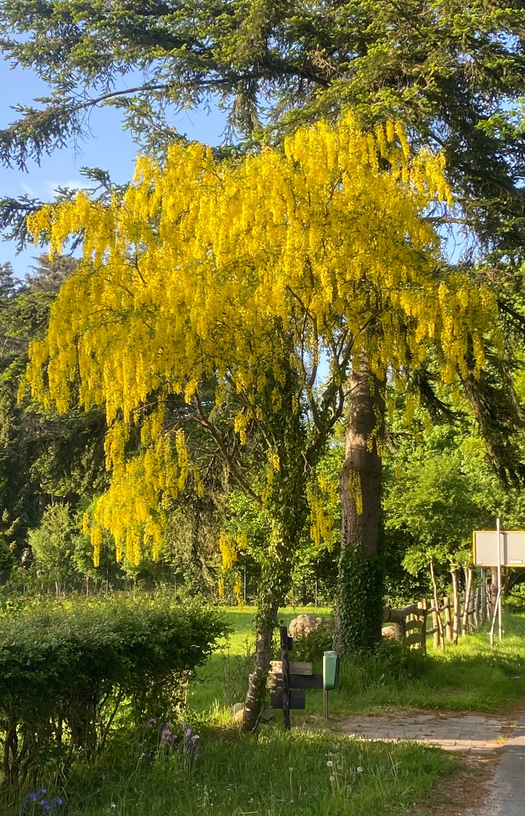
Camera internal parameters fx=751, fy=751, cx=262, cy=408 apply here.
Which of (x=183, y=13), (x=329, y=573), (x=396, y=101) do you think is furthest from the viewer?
(x=329, y=573)

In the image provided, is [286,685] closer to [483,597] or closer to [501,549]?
[501,549]

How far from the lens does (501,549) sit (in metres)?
12.3

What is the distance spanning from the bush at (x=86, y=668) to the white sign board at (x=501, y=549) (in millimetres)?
7056

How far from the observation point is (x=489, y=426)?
1067cm

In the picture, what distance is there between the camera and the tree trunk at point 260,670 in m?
6.75

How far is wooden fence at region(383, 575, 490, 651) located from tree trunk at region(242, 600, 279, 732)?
501 centimetres

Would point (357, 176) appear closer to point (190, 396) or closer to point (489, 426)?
point (190, 396)

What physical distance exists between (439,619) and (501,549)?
2607mm

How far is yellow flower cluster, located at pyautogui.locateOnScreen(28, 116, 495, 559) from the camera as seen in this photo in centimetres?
665

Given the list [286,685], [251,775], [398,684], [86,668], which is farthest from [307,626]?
[86,668]

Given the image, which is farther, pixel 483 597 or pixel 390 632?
pixel 483 597

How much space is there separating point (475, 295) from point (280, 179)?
211 cm

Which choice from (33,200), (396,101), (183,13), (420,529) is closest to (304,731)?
(396,101)

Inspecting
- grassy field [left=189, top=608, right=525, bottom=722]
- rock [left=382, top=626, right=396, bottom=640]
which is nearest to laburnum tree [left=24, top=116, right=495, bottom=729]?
grassy field [left=189, top=608, right=525, bottom=722]
